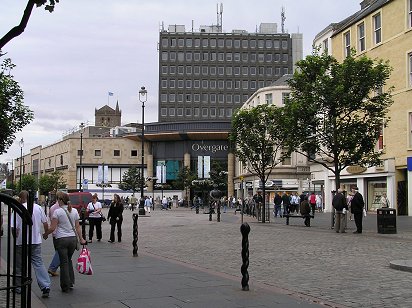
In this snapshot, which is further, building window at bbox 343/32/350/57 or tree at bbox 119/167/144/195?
tree at bbox 119/167/144/195

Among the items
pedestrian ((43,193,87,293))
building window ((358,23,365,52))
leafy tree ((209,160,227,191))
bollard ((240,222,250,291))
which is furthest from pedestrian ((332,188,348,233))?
leafy tree ((209,160,227,191))

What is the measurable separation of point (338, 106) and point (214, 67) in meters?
97.0

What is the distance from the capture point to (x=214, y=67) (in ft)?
392

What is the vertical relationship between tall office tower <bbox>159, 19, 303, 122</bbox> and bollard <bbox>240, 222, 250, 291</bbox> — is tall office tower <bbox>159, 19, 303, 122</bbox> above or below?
above

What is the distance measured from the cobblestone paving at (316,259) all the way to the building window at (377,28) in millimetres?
20996

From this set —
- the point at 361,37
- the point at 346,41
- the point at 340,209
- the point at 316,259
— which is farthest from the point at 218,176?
the point at 316,259

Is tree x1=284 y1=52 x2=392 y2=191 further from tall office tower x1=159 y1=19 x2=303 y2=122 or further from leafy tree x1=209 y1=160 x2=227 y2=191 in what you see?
tall office tower x1=159 y1=19 x2=303 y2=122

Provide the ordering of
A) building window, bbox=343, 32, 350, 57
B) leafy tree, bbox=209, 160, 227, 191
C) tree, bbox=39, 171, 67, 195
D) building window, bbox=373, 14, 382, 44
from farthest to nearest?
tree, bbox=39, 171, 67, 195
leafy tree, bbox=209, 160, 227, 191
building window, bbox=343, 32, 350, 57
building window, bbox=373, 14, 382, 44

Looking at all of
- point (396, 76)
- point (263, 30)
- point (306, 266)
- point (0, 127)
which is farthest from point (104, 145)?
point (306, 266)

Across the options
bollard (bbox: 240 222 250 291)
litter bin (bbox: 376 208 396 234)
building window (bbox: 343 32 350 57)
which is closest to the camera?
bollard (bbox: 240 222 250 291)

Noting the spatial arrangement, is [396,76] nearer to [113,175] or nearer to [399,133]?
[399,133]

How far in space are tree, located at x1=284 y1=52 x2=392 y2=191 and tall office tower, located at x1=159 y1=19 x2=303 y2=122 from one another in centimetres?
9359

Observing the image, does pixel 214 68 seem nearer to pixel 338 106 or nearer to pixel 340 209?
pixel 338 106

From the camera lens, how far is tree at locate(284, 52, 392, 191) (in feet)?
77.9
